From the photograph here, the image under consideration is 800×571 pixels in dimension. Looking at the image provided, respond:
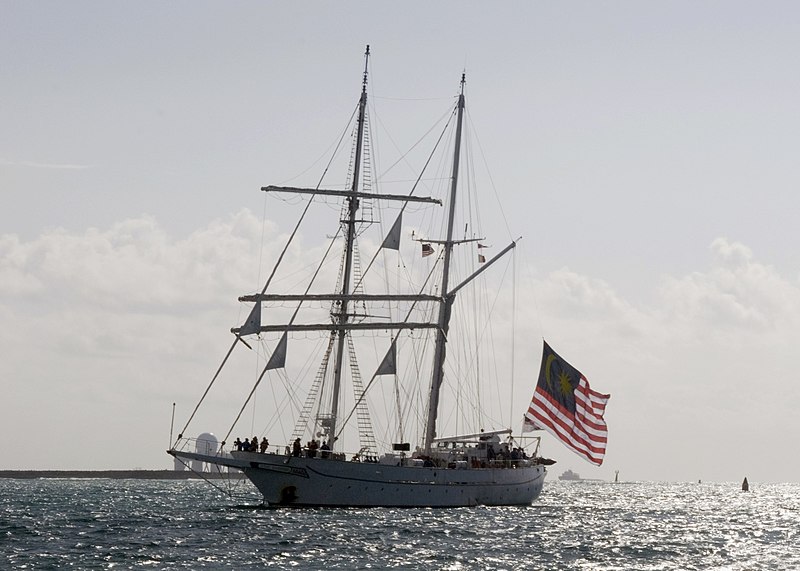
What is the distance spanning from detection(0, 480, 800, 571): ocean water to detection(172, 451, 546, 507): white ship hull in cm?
151

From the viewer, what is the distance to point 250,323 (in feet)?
250

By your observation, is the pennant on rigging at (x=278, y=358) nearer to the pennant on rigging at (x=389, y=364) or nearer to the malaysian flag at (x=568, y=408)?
the pennant on rigging at (x=389, y=364)

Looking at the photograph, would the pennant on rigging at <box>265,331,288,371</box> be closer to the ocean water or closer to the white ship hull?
the white ship hull

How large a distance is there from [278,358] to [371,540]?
24.5m

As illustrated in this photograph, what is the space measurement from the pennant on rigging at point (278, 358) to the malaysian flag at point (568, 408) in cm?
1718

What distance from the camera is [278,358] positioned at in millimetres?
74688

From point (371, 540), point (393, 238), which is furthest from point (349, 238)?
point (371, 540)

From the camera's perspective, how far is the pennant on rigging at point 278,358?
7438cm

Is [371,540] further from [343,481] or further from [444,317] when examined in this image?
[444,317]

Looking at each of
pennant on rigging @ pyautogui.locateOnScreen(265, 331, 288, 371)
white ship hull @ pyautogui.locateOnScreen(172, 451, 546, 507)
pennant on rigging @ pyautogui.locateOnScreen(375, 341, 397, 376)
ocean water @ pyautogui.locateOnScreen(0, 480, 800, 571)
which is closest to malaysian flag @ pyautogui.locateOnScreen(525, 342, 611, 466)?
ocean water @ pyautogui.locateOnScreen(0, 480, 800, 571)

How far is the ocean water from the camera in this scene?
145 ft

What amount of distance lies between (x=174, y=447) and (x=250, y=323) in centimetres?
880

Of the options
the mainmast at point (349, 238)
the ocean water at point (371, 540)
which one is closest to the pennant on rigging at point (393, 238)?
the mainmast at point (349, 238)

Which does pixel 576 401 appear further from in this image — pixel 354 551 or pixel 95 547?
pixel 95 547
